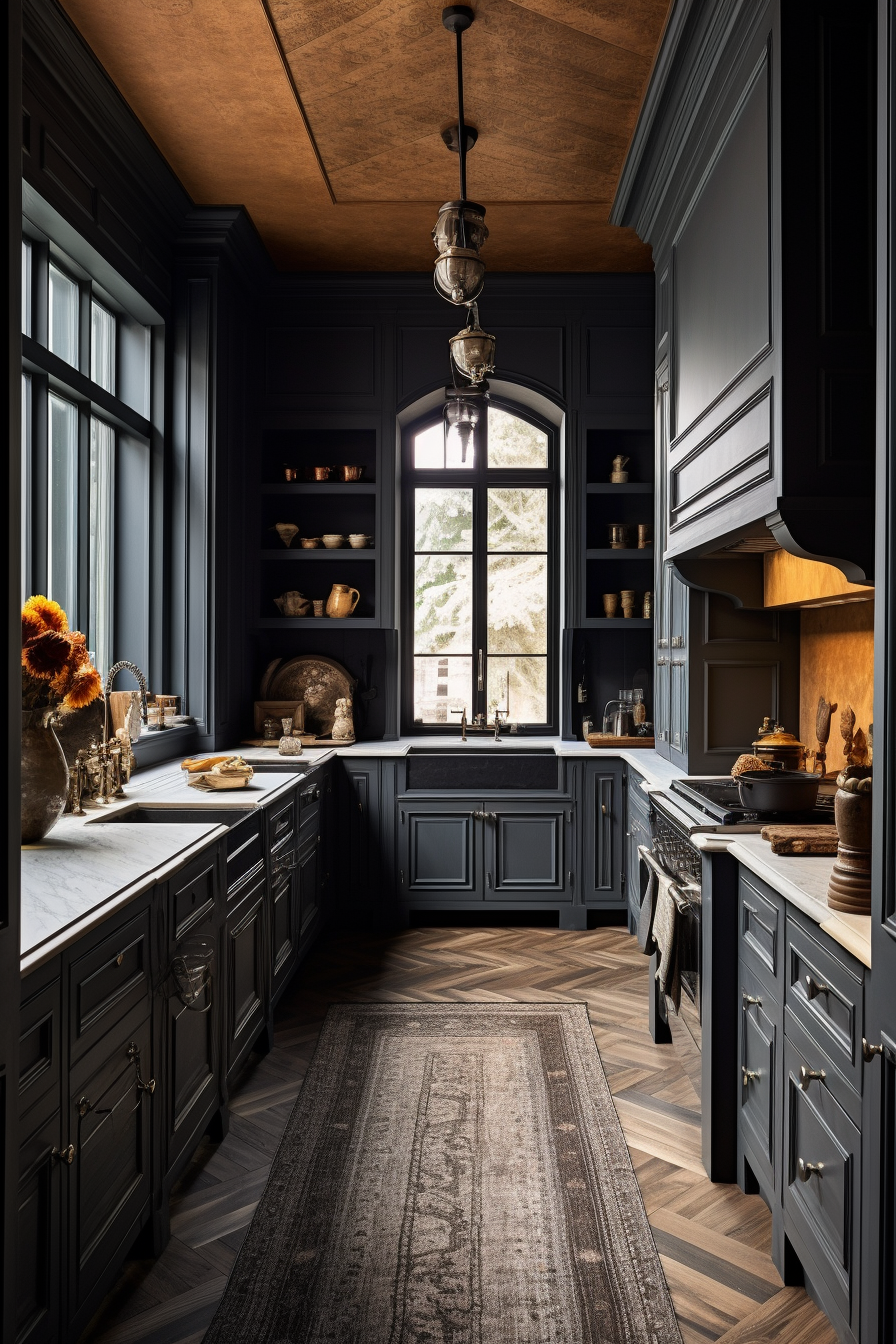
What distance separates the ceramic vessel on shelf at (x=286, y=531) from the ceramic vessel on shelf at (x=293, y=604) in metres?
0.29

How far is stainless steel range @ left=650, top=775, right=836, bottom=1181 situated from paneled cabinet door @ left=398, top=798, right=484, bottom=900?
179cm

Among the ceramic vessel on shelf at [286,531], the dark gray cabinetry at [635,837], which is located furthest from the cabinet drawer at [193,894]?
the ceramic vessel on shelf at [286,531]

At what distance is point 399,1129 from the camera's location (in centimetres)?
290

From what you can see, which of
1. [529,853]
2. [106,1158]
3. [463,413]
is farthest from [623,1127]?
[463,413]

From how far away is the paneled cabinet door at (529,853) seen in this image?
5.11 meters

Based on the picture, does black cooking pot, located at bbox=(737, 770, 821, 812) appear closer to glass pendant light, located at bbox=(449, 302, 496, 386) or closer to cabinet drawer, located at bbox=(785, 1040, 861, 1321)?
cabinet drawer, located at bbox=(785, 1040, 861, 1321)

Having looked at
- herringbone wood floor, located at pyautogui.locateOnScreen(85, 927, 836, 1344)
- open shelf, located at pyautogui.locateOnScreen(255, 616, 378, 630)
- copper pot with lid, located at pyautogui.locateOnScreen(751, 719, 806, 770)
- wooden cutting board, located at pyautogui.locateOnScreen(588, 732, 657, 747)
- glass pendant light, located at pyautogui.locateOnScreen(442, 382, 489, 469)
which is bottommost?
herringbone wood floor, located at pyautogui.locateOnScreen(85, 927, 836, 1344)

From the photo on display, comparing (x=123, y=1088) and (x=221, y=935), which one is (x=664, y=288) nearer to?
(x=221, y=935)

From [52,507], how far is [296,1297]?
9.06ft

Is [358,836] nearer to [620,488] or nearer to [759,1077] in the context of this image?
[620,488]

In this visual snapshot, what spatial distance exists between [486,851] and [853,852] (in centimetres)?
331

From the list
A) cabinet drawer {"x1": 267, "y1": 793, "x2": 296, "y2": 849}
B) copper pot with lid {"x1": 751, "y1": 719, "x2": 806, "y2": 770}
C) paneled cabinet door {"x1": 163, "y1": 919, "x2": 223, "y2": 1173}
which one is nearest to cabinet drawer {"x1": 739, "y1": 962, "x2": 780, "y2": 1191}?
copper pot with lid {"x1": 751, "y1": 719, "x2": 806, "y2": 770}

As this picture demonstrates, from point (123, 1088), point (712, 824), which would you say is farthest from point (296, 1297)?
point (712, 824)

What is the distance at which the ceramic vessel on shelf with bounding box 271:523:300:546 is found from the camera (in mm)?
5484
